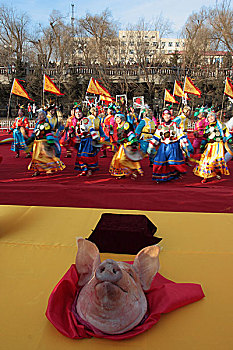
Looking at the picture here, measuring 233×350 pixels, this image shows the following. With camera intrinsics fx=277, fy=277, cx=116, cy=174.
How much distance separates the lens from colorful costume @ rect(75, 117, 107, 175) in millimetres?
5906

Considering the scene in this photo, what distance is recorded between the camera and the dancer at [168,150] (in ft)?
17.6

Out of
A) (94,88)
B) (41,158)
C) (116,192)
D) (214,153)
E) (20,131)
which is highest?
(94,88)

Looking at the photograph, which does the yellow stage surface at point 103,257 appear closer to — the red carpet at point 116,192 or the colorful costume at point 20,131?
the red carpet at point 116,192

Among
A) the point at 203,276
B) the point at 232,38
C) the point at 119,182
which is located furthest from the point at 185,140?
the point at 232,38

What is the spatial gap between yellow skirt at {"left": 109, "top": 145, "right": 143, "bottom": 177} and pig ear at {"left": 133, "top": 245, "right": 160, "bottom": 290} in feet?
14.2

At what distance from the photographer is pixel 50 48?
25562 millimetres

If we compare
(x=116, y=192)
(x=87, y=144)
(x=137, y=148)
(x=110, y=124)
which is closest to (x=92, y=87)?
(x=110, y=124)

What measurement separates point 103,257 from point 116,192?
107 inches

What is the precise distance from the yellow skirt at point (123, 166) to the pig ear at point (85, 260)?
433 cm

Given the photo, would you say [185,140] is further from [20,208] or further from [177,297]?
[177,297]

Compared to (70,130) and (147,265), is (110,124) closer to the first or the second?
(70,130)

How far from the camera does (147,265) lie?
1.52 m

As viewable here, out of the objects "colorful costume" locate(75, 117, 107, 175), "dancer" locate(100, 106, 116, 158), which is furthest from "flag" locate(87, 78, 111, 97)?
"colorful costume" locate(75, 117, 107, 175)

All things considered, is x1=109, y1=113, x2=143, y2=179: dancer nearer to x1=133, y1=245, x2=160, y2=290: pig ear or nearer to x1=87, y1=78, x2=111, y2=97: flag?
x1=133, y1=245, x2=160, y2=290: pig ear
